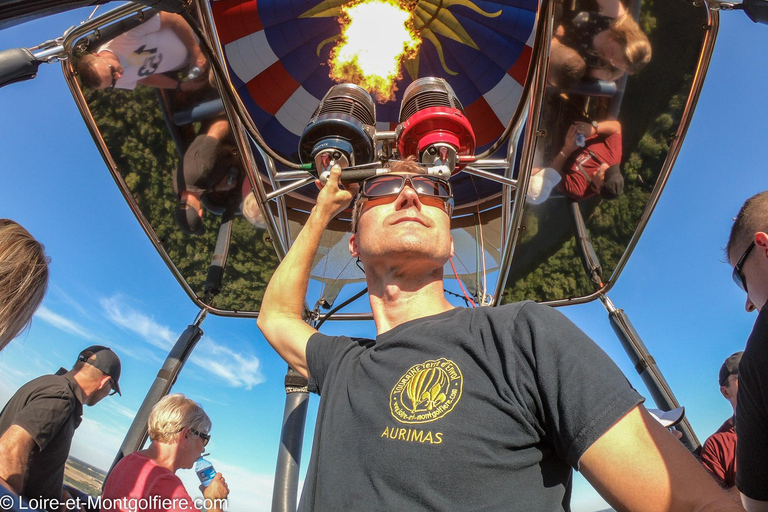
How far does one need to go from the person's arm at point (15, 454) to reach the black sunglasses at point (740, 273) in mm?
3453

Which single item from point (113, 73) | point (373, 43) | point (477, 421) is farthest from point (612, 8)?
point (113, 73)

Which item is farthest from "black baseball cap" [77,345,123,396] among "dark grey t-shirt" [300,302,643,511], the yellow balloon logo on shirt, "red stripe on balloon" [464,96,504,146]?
"red stripe on balloon" [464,96,504,146]

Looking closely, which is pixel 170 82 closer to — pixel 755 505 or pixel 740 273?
pixel 740 273

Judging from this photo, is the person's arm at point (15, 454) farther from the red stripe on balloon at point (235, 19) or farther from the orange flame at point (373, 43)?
the orange flame at point (373, 43)

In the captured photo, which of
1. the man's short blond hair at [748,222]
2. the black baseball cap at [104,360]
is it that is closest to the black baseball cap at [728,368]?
the man's short blond hair at [748,222]

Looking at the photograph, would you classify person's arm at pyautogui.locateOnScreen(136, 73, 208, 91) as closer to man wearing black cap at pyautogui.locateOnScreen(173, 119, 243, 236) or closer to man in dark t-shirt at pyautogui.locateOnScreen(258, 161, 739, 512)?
man wearing black cap at pyautogui.locateOnScreen(173, 119, 243, 236)

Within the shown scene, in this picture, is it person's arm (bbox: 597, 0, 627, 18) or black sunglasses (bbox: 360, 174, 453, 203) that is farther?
person's arm (bbox: 597, 0, 627, 18)

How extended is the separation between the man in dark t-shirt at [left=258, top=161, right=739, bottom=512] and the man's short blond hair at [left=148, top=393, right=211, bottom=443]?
2191mm

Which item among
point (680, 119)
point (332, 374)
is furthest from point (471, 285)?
point (332, 374)

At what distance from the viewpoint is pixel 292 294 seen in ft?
6.48

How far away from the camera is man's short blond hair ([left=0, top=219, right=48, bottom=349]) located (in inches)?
59.9

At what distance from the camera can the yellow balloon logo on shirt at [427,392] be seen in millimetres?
1133

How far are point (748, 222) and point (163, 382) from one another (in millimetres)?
4530

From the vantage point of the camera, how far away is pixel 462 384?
115 centimetres
